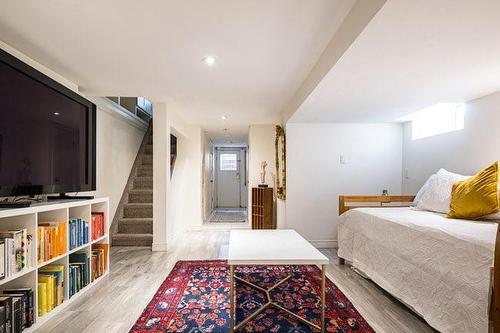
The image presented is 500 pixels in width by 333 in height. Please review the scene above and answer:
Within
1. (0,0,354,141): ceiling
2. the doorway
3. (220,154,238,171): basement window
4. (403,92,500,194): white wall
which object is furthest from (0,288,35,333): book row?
(220,154,238,171): basement window

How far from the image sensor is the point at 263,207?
5.00 meters

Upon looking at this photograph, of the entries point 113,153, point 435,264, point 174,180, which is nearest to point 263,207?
point 174,180

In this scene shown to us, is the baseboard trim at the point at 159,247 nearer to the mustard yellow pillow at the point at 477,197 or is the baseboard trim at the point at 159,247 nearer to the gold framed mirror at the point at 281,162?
the gold framed mirror at the point at 281,162

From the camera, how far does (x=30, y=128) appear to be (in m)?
1.91

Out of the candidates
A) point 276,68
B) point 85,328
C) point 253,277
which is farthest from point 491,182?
point 85,328

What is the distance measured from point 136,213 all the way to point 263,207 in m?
2.16

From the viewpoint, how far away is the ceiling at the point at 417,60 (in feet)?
4.31

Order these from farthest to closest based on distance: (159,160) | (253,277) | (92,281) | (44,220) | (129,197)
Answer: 1. (129,197)
2. (159,160)
3. (253,277)
4. (92,281)
5. (44,220)

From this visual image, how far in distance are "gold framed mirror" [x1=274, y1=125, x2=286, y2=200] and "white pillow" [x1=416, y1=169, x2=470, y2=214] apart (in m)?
1.90

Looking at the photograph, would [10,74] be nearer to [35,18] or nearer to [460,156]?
[35,18]

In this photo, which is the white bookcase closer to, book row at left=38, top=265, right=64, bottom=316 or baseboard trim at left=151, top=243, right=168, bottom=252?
book row at left=38, top=265, right=64, bottom=316

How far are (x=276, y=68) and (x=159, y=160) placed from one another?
2.12 meters

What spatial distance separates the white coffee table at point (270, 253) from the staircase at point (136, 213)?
2.24 metres

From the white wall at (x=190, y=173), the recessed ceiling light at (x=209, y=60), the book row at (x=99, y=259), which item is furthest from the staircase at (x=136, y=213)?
the recessed ceiling light at (x=209, y=60)
